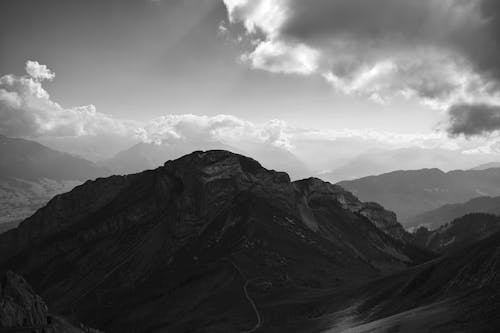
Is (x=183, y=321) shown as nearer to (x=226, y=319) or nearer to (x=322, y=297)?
(x=226, y=319)

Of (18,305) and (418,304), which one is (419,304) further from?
(18,305)

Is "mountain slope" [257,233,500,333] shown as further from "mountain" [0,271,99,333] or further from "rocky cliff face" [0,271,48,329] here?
"rocky cliff face" [0,271,48,329]

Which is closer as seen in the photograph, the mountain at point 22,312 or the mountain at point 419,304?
the mountain at point 419,304

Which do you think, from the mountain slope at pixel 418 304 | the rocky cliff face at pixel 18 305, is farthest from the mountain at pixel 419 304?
the rocky cliff face at pixel 18 305

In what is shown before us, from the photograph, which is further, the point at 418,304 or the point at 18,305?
the point at 418,304

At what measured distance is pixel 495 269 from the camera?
10969cm

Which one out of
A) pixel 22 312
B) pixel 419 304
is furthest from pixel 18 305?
pixel 419 304

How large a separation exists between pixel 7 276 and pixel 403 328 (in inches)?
3797

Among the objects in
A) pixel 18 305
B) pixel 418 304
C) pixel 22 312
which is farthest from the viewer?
pixel 418 304

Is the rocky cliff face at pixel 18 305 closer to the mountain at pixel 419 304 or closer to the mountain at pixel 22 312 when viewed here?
the mountain at pixel 22 312

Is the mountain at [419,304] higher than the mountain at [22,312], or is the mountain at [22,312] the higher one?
the mountain at [22,312]

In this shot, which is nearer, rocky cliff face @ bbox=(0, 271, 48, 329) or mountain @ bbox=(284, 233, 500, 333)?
mountain @ bbox=(284, 233, 500, 333)

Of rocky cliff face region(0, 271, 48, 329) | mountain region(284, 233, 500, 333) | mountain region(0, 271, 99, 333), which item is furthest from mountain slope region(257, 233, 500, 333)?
rocky cliff face region(0, 271, 48, 329)

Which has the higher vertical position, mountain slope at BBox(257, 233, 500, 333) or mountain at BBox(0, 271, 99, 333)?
mountain at BBox(0, 271, 99, 333)
